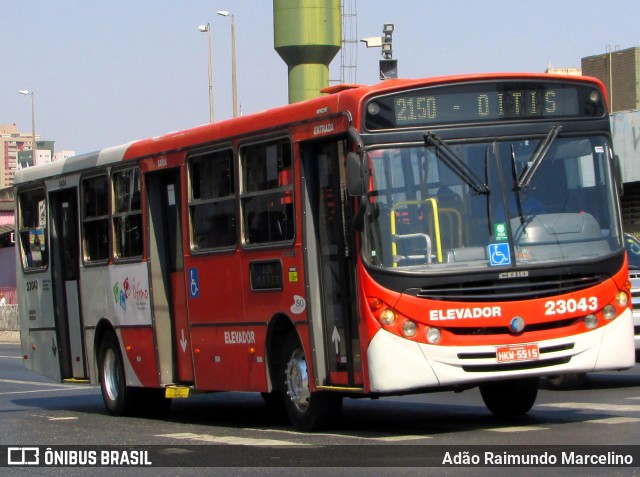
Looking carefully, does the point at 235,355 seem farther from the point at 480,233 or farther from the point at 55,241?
the point at 55,241

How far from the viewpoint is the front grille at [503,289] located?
11.0 meters

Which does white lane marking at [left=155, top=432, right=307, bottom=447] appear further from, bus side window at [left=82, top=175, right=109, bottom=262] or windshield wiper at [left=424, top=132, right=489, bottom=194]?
bus side window at [left=82, top=175, right=109, bottom=262]

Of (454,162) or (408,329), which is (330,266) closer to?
(408,329)

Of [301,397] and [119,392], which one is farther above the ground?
[301,397]

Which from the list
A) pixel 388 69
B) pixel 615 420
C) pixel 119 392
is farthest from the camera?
pixel 388 69

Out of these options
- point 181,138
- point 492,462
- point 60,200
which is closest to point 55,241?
point 60,200

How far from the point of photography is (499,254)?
36.3ft

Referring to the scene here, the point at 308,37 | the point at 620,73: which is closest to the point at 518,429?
the point at 308,37

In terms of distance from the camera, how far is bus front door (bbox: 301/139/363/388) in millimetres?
11562

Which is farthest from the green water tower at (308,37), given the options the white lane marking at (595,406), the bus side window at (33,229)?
the white lane marking at (595,406)

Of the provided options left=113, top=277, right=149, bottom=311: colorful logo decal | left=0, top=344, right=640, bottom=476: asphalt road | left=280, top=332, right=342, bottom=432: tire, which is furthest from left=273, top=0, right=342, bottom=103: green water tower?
left=280, top=332, right=342, bottom=432: tire

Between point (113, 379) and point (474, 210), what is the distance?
6.78 m

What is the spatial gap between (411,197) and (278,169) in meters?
1.89

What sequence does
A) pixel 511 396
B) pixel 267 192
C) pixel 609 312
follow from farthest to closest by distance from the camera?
pixel 511 396 < pixel 267 192 < pixel 609 312
